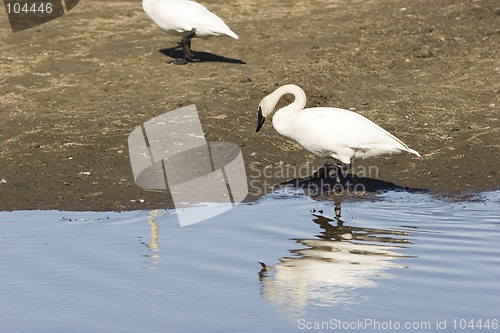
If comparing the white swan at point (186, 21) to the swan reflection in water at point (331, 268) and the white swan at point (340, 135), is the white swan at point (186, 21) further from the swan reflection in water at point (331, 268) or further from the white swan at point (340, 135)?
the swan reflection in water at point (331, 268)

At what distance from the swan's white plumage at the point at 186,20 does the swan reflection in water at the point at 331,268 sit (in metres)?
5.82

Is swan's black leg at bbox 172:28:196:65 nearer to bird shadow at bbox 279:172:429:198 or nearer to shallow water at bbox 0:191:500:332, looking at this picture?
bird shadow at bbox 279:172:429:198

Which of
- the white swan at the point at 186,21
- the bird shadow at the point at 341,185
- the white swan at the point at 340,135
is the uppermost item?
the white swan at the point at 186,21

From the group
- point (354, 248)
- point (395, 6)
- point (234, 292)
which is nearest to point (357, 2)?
point (395, 6)

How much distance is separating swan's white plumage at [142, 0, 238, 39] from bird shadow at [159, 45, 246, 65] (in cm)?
46

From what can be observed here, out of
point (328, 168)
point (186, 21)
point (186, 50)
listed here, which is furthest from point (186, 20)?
point (328, 168)

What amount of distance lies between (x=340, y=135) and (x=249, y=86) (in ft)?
11.9

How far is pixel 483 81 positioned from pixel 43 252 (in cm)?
753

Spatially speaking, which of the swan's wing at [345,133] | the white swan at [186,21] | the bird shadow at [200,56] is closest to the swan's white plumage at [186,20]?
the white swan at [186,21]

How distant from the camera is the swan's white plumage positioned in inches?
560

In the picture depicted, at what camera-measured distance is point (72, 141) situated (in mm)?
11648

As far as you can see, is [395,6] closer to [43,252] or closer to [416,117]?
[416,117]

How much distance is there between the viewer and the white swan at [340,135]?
1005 cm

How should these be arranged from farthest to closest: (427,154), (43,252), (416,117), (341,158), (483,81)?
(483,81)
(416,117)
(427,154)
(341,158)
(43,252)
